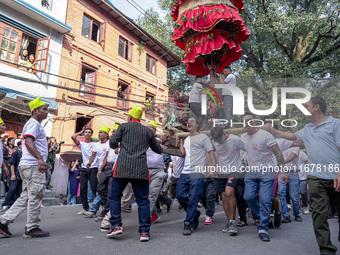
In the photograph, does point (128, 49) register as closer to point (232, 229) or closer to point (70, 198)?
point (70, 198)

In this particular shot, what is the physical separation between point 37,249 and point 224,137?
3.49m

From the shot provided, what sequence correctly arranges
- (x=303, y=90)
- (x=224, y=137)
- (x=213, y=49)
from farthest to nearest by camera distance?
(x=224, y=137) < (x=303, y=90) < (x=213, y=49)

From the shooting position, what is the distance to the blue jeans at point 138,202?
4.28 meters

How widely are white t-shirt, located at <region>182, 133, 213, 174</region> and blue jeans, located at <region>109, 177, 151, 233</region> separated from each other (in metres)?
1.06

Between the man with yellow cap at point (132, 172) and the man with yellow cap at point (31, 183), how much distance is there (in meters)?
1.10

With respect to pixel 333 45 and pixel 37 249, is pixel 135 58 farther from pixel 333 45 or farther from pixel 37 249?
pixel 37 249

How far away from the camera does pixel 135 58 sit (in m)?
19.8

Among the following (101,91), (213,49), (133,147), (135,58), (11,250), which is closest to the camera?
(213,49)

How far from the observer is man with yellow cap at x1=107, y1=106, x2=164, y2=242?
428 centimetres

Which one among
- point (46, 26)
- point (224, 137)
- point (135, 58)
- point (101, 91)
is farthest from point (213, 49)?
point (135, 58)

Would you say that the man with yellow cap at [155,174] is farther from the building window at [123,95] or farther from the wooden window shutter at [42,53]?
the building window at [123,95]

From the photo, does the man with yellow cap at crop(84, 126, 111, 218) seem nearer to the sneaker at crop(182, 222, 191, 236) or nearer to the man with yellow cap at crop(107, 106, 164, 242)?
the man with yellow cap at crop(107, 106, 164, 242)

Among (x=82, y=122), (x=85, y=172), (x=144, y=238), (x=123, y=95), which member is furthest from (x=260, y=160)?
(x=123, y=95)

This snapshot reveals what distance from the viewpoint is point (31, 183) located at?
14.4 feet
